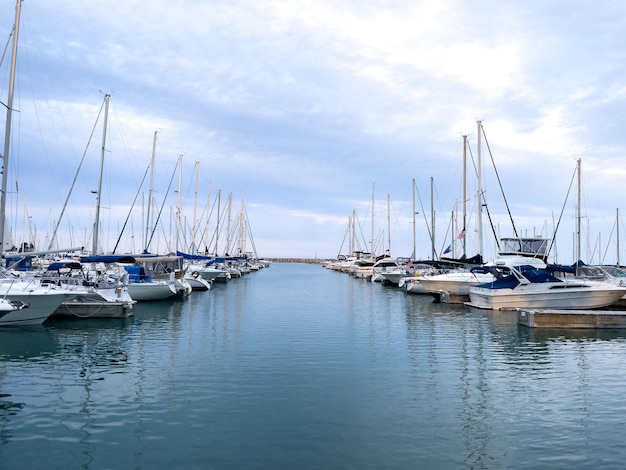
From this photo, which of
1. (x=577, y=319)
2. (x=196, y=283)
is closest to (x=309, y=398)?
(x=577, y=319)

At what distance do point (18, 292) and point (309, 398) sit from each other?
18.8 meters

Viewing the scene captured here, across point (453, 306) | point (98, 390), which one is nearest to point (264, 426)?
point (98, 390)

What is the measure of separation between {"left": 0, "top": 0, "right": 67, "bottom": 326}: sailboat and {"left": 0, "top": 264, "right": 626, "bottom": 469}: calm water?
3.27 ft

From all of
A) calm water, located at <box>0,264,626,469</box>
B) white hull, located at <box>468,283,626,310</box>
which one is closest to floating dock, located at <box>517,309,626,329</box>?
calm water, located at <box>0,264,626,469</box>

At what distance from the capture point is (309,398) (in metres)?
14.1

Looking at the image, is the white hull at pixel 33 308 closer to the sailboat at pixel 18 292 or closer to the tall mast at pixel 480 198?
the sailboat at pixel 18 292

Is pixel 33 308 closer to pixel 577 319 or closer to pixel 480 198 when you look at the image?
pixel 577 319

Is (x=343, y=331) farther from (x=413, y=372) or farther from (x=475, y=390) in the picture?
(x=475, y=390)

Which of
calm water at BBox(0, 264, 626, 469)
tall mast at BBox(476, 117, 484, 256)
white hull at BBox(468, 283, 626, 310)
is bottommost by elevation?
calm water at BBox(0, 264, 626, 469)

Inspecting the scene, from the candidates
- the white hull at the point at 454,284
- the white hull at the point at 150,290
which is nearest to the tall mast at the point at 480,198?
the white hull at the point at 454,284

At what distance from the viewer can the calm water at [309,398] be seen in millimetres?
10164

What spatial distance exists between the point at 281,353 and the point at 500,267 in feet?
69.8

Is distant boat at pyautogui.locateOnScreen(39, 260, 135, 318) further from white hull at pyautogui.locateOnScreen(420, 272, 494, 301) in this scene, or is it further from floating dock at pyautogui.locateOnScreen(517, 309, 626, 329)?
white hull at pyautogui.locateOnScreen(420, 272, 494, 301)

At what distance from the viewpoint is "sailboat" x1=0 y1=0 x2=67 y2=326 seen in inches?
982
